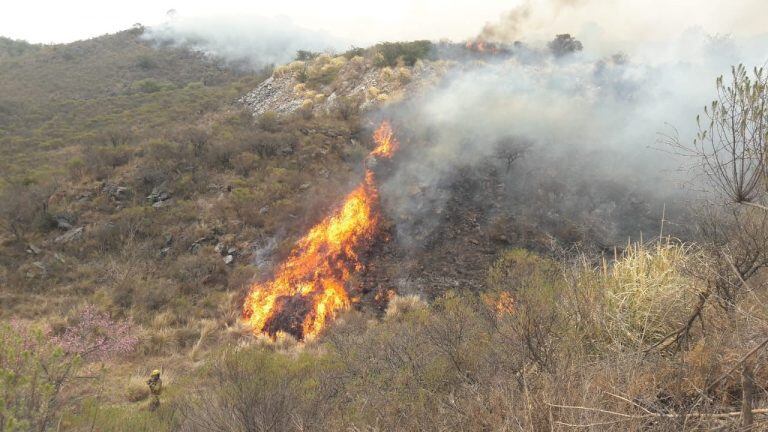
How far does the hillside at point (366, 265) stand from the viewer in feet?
14.8

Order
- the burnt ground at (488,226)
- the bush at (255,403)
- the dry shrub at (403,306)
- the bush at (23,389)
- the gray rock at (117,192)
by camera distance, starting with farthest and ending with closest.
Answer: the gray rock at (117,192), the burnt ground at (488,226), the dry shrub at (403,306), the bush at (255,403), the bush at (23,389)

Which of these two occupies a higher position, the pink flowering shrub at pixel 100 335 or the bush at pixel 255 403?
the bush at pixel 255 403

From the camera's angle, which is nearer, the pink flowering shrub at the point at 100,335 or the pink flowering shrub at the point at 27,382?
the pink flowering shrub at the point at 27,382

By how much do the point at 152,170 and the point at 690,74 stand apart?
94.3 feet

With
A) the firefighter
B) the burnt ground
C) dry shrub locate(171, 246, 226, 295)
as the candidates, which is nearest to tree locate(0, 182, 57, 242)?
dry shrub locate(171, 246, 226, 295)

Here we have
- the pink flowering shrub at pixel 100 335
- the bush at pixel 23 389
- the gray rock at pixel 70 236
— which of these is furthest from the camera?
the gray rock at pixel 70 236

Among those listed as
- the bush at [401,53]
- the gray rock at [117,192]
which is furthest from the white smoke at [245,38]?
the gray rock at [117,192]

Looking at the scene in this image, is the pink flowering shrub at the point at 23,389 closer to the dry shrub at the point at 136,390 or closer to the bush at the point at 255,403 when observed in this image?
the bush at the point at 255,403

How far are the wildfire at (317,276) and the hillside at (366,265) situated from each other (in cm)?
7

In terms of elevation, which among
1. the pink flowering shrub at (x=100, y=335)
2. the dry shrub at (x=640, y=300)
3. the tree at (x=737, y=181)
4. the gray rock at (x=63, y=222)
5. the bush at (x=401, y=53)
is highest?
the bush at (x=401, y=53)

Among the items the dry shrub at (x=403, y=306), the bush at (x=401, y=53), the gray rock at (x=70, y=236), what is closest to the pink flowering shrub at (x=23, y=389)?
the dry shrub at (x=403, y=306)

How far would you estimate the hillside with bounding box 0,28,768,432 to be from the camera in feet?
14.8

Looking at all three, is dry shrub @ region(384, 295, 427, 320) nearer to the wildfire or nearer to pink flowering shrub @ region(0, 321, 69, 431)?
the wildfire

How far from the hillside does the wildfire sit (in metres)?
0.07
